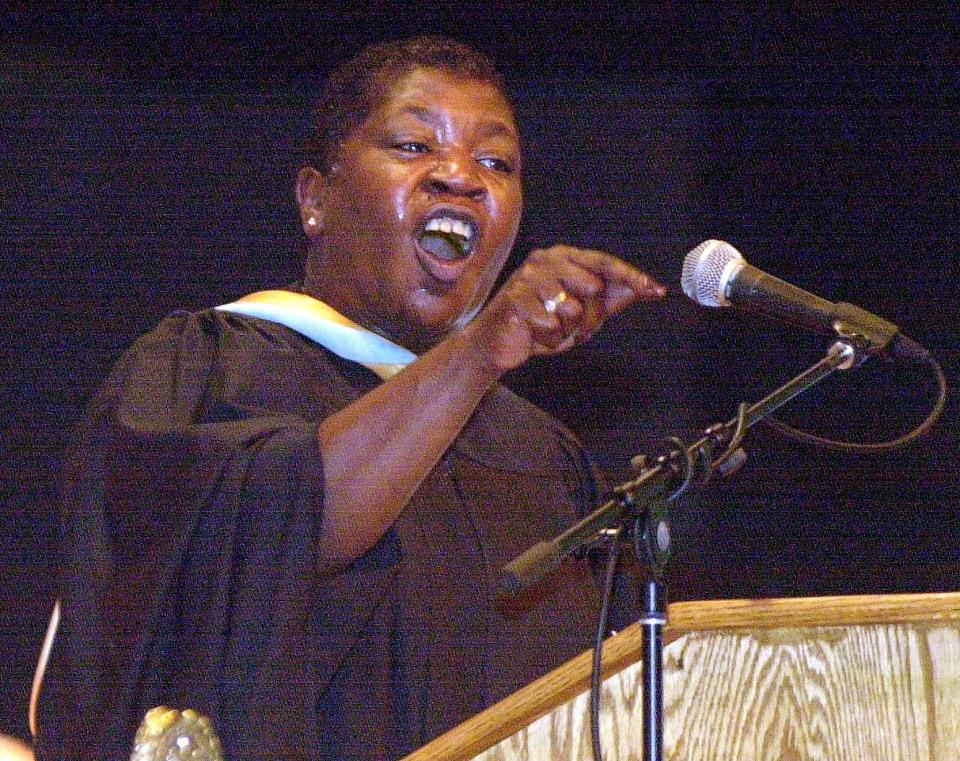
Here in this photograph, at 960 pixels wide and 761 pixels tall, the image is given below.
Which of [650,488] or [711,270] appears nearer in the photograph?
[650,488]

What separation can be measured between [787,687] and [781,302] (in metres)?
0.41

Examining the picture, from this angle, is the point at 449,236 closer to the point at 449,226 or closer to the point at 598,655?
the point at 449,226

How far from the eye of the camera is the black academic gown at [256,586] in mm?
1898

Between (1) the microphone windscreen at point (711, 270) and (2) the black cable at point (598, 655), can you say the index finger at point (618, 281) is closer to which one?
(1) the microphone windscreen at point (711, 270)

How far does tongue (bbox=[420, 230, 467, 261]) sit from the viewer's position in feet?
8.09

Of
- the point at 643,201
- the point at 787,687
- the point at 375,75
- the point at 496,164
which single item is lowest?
the point at 787,687

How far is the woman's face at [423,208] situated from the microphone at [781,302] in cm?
88

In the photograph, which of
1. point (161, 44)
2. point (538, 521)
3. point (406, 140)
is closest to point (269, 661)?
point (538, 521)

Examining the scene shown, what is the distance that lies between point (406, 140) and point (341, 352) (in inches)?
15.6

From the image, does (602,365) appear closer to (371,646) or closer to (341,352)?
(341,352)

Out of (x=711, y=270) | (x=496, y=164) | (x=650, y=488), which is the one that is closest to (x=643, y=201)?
(x=496, y=164)

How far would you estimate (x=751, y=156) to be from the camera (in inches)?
134

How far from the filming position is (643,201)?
3.49m

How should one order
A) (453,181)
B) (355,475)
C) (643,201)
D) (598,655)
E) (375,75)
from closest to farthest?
(598,655) < (355,475) < (453,181) < (375,75) < (643,201)
